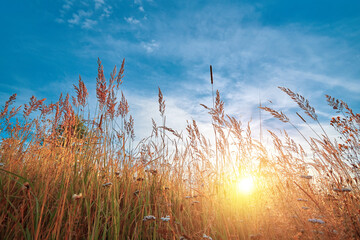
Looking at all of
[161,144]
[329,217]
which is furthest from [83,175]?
[329,217]

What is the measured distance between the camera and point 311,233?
1.57m

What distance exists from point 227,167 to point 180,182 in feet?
2.34

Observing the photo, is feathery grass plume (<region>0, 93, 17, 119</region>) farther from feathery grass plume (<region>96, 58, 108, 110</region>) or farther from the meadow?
feathery grass plume (<region>96, 58, 108, 110</region>)

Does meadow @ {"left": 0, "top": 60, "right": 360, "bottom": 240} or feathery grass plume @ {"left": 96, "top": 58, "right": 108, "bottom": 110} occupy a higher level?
feathery grass plume @ {"left": 96, "top": 58, "right": 108, "bottom": 110}

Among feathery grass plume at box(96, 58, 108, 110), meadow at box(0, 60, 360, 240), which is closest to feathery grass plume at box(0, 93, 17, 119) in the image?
meadow at box(0, 60, 360, 240)

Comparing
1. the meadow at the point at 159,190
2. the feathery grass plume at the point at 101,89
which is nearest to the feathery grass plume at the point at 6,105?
the meadow at the point at 159,190

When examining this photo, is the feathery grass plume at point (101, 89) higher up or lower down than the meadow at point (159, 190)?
higher up

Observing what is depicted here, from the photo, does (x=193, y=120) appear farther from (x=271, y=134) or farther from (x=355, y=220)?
(x=355, y=220)

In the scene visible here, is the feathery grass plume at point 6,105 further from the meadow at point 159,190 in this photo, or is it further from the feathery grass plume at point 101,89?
the feathery grass plume at point 101,89

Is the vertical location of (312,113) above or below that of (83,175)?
above

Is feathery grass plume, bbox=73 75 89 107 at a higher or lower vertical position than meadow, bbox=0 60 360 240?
higher

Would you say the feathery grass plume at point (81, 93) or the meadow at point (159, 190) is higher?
the feathery grass plume at point (81, 93)

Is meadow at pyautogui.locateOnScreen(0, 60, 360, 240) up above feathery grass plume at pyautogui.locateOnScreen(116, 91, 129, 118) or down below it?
below

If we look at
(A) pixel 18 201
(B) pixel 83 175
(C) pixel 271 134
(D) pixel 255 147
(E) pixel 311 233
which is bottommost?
(E) pixel 311 233
